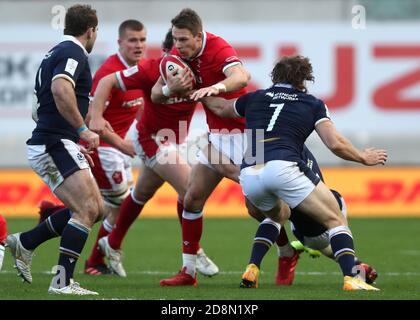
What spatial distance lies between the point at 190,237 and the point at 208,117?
1110mm

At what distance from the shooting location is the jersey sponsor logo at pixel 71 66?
7648 millimetres

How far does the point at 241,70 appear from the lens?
8.59 metres

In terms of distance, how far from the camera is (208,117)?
29.6ft

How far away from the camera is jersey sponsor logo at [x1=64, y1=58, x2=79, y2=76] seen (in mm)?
7648

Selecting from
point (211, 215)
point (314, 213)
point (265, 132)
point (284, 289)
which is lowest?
point (211, 215)

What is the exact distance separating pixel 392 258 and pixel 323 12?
354 inches

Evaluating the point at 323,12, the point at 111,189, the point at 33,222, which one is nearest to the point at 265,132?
the point at 111,189

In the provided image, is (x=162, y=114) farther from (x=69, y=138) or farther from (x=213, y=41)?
(x=69, y=138)

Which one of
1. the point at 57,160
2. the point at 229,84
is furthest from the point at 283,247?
the point at 57,160

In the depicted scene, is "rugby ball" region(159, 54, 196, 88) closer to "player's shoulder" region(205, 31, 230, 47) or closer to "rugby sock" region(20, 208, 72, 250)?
"player's shoulder" region(205, 31, 230, 47)

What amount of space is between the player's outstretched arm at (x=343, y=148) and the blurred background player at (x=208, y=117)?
3.63ft

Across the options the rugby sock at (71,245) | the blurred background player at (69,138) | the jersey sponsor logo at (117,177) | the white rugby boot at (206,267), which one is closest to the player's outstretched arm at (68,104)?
the blurred background player at (69,138)

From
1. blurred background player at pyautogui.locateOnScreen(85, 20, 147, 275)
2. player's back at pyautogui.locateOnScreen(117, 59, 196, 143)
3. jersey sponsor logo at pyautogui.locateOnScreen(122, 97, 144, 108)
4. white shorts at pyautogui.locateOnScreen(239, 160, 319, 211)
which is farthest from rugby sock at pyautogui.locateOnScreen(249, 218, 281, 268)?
jersey sponsor logo at pyautogui.locateOnScreen(122, 97, 144, 108)
